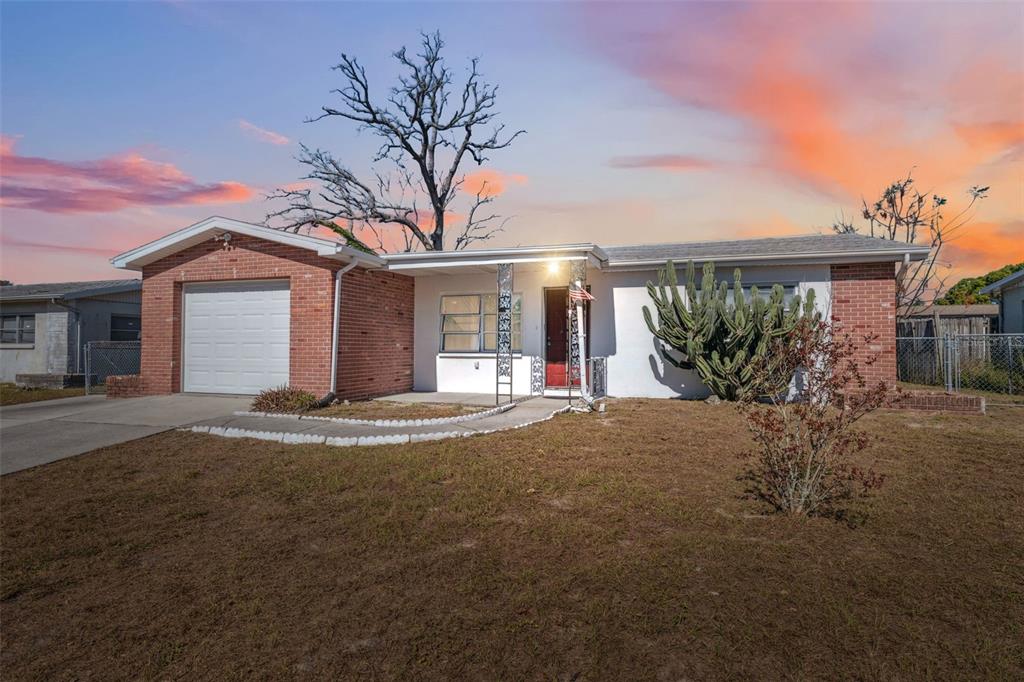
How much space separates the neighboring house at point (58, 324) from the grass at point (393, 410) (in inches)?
567

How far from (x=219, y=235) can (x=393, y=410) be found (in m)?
5.71

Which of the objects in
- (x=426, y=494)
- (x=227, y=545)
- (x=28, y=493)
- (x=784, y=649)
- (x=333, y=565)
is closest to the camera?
(x=784, y=649)

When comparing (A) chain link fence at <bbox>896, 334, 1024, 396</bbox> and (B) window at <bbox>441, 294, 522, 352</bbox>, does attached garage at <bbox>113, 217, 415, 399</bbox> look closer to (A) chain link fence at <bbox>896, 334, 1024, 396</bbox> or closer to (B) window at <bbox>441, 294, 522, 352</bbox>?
(B) window at <bbox>441, 294, 522, 352</bbox>

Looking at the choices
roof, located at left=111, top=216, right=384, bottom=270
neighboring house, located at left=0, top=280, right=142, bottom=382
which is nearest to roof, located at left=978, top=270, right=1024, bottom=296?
roof, located at left=111, top=216, right=384, bottom=270

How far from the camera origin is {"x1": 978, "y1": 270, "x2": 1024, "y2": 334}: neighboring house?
17.9 metres

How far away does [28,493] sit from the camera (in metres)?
6.19

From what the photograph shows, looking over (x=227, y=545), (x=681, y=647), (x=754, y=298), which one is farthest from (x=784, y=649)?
(x=754, y=298)

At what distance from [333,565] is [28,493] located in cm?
452

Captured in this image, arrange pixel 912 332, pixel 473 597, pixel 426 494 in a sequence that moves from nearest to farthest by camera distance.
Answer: pixel 473 597 → pixel 426 494 → pixel 912 332

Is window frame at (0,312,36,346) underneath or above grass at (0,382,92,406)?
above

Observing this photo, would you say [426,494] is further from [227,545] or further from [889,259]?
[889,259]

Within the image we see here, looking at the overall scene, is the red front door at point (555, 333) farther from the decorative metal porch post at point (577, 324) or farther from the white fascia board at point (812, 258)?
the white fascia board at point (812, 258)

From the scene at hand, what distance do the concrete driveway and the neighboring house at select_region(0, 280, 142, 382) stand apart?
9126 millimetres

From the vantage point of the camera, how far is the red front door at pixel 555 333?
43.6 ft
